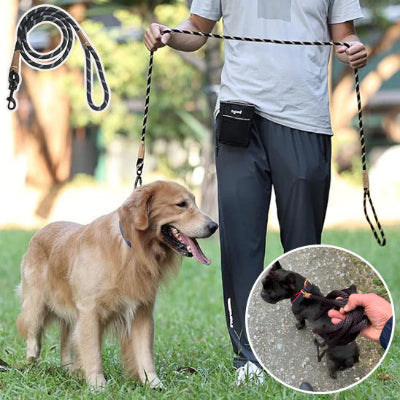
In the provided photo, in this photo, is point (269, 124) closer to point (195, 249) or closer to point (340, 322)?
point (195, 249)

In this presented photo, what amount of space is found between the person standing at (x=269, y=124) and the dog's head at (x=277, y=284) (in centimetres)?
44

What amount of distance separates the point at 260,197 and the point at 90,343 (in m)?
1.24

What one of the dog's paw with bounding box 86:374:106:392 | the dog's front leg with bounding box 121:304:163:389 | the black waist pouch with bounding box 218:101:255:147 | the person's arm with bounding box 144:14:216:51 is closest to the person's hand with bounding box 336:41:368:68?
the black waist pouch with bounding box 218:101:255:147

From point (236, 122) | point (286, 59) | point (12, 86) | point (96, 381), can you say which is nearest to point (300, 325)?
point (236, 122)

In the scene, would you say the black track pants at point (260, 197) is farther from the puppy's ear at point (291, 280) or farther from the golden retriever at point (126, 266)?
the puppy's ear at point (291, 280)

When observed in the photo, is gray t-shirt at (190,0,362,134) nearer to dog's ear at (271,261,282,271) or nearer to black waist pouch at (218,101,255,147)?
black waist pouch at (218,101,255,147)

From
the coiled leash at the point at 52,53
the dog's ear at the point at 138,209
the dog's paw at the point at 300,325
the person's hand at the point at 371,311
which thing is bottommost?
the dog's paw at the point at 300,325

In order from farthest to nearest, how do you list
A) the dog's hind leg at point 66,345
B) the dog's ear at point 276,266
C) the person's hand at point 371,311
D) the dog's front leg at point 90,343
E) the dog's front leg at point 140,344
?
the dog's hind leg at point 66,345 → the dog's front leg at point 140,344 → the dog's front leg at point 90,343 → the dog's ear at point 276,266 → the person's hand at point 371,311

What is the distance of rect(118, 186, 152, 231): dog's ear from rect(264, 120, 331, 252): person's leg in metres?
0.69

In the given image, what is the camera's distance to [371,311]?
357cm

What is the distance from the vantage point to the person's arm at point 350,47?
390 cm

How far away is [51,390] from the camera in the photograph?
4059 millimetres

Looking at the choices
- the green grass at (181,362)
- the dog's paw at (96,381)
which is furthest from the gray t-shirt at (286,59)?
the dog's paw at (96,381)

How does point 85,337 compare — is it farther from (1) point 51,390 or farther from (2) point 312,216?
(2) point 312,216
